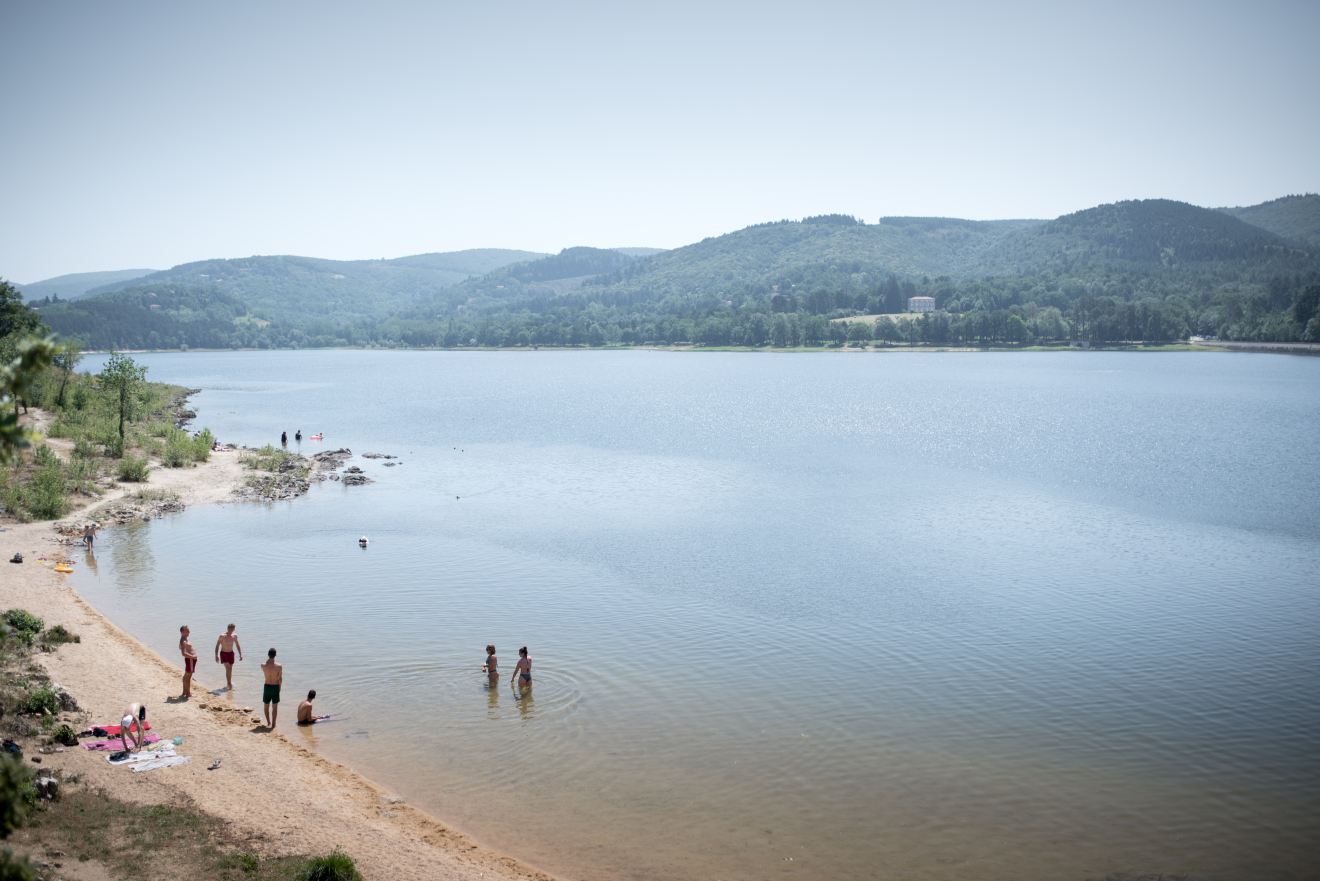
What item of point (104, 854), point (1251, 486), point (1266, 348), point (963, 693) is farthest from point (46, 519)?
point (1266, 348)

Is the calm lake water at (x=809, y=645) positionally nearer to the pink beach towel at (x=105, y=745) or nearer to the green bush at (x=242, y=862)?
the pink beach towel at (x=105, y=745)

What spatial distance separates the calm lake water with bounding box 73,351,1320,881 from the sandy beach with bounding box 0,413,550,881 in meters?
0.88

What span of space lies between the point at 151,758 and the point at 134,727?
1.29 m

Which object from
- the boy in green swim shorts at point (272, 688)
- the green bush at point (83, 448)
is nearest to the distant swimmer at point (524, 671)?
the boy in green swim shorts at point (272, 688)

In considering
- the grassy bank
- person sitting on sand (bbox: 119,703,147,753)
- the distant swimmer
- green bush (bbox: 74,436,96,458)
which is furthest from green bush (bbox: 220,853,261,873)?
green bush (bbox: 74,436,96,458)

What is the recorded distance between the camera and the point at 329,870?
12.2m

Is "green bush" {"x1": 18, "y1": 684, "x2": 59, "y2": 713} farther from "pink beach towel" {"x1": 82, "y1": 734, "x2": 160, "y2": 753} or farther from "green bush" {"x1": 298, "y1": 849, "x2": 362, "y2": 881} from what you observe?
"green bush" {"x1": 298, "y1": 849, "x2": 362, "y2": 881}

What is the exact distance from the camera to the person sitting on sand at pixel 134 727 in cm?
1650

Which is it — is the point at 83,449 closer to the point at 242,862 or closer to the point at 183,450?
the point at 183,450

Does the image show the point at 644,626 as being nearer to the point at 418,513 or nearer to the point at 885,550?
the point at 885,550

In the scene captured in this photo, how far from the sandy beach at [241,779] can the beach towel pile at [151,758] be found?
21 centimetres

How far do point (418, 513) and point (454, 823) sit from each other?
29336 mm

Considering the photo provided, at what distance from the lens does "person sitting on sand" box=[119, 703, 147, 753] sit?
16500mm

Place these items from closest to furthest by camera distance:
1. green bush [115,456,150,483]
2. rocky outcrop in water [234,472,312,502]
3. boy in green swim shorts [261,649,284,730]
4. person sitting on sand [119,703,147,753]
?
person sitting on sand [119,703,147,753] → boy in green swim shorts [261,649,284,730] → green bush [115,456,150,483] → rocky outcrop in water [234,472,312,502]
